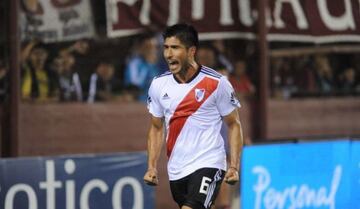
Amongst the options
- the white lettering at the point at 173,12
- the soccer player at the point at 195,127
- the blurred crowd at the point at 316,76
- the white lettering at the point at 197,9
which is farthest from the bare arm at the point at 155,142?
the blurred crowd at the point at 316,76

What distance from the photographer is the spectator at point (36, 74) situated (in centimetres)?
1052

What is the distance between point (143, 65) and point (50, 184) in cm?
261

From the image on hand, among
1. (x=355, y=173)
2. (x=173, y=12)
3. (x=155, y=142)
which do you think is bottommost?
(x=355, y=173)

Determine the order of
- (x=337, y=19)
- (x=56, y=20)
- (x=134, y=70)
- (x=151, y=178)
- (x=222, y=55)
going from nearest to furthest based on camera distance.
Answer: (x=151, y=178) < (x=56, y=20) < (x=134, y=70) < (x=222, y=55) < (x=337, y=19)

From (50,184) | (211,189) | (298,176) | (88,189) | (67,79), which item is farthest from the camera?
(298,176)

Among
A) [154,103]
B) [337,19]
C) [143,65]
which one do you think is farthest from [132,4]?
[154,103]

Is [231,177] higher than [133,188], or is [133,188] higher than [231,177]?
[231,177]

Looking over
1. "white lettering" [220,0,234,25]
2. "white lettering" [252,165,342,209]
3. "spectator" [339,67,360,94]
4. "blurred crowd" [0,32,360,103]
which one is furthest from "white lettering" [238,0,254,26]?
"white lettering" [252,165,342,209]

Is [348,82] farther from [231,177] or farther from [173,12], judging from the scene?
[231,177]

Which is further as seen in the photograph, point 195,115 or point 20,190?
point 20,190

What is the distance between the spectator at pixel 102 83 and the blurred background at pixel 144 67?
0.04ft

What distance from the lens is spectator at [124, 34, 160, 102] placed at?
37.8ft

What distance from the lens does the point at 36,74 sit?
34.9ft

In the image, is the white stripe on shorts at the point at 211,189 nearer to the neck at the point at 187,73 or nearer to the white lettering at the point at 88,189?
the neck at the point at 187,73
